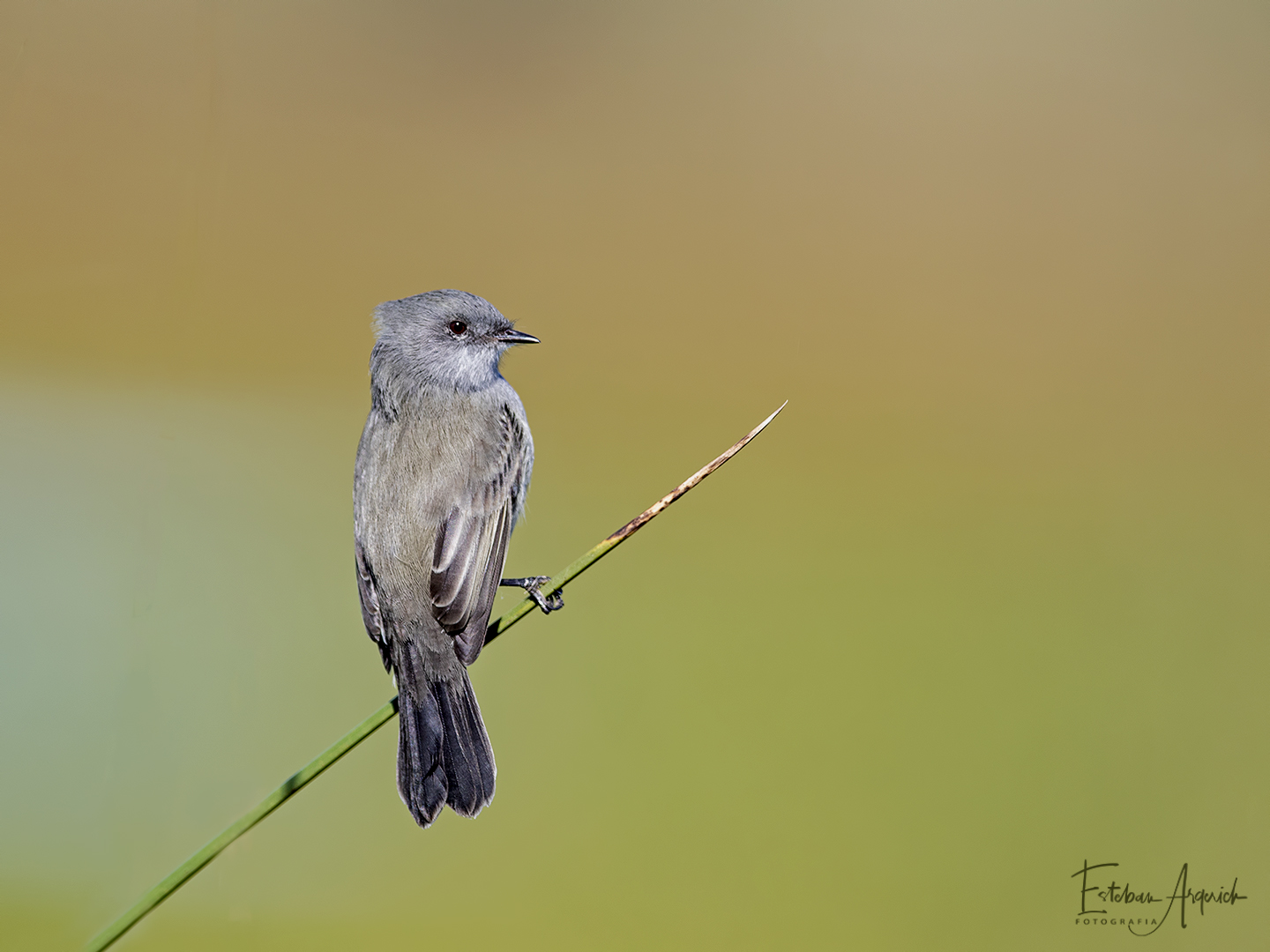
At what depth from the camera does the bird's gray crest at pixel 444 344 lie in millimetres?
2113

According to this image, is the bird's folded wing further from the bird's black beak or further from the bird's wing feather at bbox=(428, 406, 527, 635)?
the bird's black beak

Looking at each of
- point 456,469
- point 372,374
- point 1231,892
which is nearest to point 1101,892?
point 1231,892

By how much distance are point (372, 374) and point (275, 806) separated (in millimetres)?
1365

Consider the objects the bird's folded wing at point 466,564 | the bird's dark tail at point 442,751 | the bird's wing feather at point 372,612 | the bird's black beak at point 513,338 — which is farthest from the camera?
the bird's black beak at point 513,338

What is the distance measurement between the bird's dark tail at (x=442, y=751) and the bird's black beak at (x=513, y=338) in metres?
0.76

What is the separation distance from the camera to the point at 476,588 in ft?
5.85

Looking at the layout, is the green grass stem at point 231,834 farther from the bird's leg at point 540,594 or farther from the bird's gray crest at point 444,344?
the bird's gray crest at point 444,344

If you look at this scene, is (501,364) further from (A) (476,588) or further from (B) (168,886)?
(B) (168,886)

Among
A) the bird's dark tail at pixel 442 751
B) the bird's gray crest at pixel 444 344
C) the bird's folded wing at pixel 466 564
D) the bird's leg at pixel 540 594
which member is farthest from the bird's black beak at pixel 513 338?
the bird's dark tail at pixel 442 751

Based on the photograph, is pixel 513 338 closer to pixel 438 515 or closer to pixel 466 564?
pixel 438 515

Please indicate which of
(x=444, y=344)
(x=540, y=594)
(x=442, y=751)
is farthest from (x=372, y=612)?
(x=444, y=344)

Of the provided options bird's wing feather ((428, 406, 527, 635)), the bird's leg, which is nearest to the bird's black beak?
bird's wing feather ((428, 406, 527, 635))

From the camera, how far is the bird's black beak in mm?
2062

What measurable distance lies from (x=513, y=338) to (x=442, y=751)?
0.94 m
